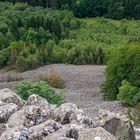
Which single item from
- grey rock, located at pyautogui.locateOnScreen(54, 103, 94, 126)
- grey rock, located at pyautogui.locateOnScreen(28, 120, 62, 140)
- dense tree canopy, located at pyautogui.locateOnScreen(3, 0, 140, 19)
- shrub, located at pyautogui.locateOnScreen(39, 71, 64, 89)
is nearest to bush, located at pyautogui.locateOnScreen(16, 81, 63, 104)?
shrub, located at pyautogui.locateOnScreen(39, 71, 64, 89)

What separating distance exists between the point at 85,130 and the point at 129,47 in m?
15.0

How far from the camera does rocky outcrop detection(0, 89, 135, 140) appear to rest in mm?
8570

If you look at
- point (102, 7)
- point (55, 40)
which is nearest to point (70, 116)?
point (55, 40)

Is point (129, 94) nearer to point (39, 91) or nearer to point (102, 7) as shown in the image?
point (39, 91)

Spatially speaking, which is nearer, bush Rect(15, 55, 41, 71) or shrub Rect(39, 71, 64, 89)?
shrub Rect(39, 71, 64, 89)

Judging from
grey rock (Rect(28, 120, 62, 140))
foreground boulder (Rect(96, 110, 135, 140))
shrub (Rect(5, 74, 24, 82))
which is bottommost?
shrub (Rect(5, 74, 24, 82))

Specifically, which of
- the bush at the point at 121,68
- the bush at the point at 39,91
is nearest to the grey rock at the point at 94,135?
the bush at the point at 39,91

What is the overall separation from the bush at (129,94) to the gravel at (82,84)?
0.26 m

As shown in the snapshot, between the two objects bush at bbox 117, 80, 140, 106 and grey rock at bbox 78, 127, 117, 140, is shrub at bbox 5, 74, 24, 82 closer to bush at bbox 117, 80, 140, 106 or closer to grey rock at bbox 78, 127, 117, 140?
bush at bbox 117, 80, 140, 106

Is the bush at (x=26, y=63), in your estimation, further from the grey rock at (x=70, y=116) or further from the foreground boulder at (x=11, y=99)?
the grey rock at (x=70, y=116)

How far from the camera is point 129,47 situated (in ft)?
76.5

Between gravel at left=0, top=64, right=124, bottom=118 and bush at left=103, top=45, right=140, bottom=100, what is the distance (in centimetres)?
53

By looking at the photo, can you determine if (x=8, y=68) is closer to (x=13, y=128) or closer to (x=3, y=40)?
(x=3, y=40)

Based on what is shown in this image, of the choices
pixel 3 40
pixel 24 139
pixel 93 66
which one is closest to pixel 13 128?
pixel 24 139
